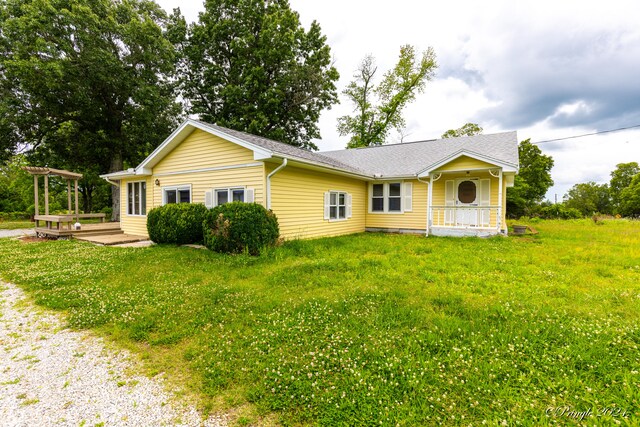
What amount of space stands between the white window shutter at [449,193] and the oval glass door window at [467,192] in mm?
286

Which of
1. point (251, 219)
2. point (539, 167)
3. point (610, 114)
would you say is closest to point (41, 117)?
point (251, 219)

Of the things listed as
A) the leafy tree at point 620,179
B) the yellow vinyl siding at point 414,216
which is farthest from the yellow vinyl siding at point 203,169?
the leafy tree at point 620,179

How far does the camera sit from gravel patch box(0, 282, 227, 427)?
2.11 metres

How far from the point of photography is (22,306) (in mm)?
4418

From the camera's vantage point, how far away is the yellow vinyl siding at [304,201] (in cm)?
907

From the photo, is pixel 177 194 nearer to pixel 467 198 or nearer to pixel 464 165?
pixel 464 165

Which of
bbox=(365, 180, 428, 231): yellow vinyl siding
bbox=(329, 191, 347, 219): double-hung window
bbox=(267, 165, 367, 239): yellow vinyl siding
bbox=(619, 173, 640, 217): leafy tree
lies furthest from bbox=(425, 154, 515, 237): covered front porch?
bbox=(619, 173, 640, 217): leafy tree

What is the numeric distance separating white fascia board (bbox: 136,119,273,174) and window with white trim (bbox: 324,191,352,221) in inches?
153

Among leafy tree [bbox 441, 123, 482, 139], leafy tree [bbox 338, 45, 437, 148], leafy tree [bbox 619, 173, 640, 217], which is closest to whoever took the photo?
leafy tree [bbox 338, 45, 437, 148]

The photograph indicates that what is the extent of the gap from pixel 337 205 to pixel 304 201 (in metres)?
2.23

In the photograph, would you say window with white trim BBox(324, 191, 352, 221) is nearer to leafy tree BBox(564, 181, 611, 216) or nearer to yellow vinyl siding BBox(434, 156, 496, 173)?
yellow vinyl siding BBox(434, 156, 496, 173)

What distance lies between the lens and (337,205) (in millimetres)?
11867

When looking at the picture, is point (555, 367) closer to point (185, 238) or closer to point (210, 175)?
point (185, 238)

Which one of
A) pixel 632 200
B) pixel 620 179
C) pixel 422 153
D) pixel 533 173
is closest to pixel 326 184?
pixel 422 153
